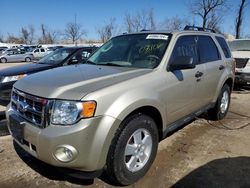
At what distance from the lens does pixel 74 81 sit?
3.22 m

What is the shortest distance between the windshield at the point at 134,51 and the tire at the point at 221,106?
2.13 meters

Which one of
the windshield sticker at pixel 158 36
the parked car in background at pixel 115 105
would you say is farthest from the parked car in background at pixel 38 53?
the windshield sticker at pixel 158 36

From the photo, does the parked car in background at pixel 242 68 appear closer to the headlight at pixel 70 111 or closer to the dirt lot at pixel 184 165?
the dirt lot at pixel 184 165

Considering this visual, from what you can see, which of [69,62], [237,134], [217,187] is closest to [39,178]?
[217,187]

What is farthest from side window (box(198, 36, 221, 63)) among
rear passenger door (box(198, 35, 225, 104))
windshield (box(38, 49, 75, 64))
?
windshield (box(38, 49, 75, 64))

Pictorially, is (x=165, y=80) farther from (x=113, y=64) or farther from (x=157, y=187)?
(x=157, y=187)

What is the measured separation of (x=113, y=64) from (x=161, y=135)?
1228 millimetres

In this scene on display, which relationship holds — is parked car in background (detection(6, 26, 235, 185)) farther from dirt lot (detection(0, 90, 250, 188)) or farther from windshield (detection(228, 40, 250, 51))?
windshield (detection(228, 40, 250, 51))

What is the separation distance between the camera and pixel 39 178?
360 cm

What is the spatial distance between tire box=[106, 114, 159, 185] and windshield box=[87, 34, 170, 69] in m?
0.88

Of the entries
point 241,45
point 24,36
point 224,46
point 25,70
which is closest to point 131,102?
point 224,46

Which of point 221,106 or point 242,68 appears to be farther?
point 242,68

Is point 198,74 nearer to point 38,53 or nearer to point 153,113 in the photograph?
point 153,113

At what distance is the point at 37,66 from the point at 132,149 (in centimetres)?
463
